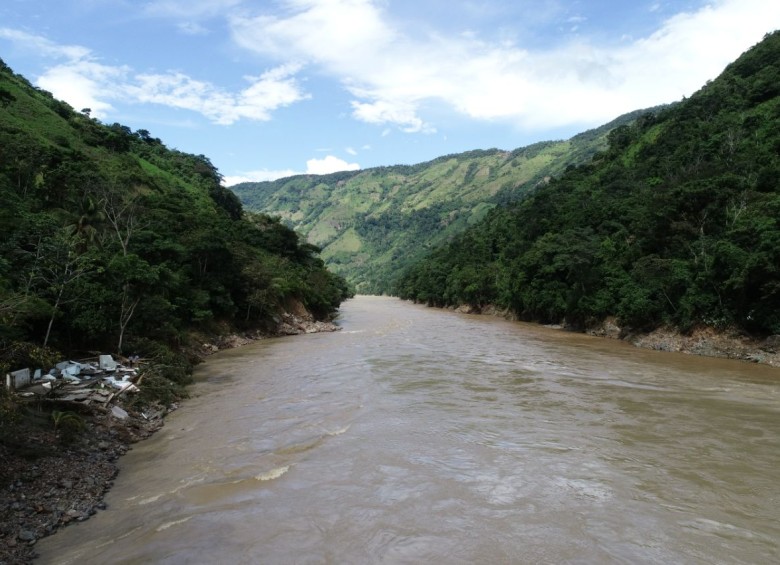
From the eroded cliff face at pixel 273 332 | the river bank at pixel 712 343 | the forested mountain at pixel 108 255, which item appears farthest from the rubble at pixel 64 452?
the river bank at pixel 712 343

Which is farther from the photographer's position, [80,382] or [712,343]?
[712,343]

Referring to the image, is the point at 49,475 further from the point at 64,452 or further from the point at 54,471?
the point at 64,452

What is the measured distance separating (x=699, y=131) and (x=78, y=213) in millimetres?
63592

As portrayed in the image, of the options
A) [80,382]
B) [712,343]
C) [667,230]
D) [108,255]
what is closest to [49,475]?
[80,382]

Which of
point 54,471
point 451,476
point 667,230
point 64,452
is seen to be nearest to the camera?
point 54,471

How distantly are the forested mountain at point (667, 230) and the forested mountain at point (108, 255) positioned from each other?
84.2 feet

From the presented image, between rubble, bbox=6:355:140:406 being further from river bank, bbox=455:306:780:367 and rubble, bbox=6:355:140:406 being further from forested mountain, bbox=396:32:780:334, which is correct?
forested mountain, bbox=396:32:780:334

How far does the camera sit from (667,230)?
117 ft

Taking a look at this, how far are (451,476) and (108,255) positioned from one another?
17.8 metres

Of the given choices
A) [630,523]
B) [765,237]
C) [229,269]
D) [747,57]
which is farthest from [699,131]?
[630,523]

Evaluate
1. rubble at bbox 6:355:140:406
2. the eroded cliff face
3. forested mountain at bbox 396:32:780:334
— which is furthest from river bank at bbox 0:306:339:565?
forested mountain at bbox 396:32:780:334

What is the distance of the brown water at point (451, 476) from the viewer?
7.60 m

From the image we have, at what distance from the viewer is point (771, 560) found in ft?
23.6

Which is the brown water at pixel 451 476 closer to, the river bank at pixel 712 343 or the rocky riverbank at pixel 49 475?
the rocky riverbank at pixel 49 475
